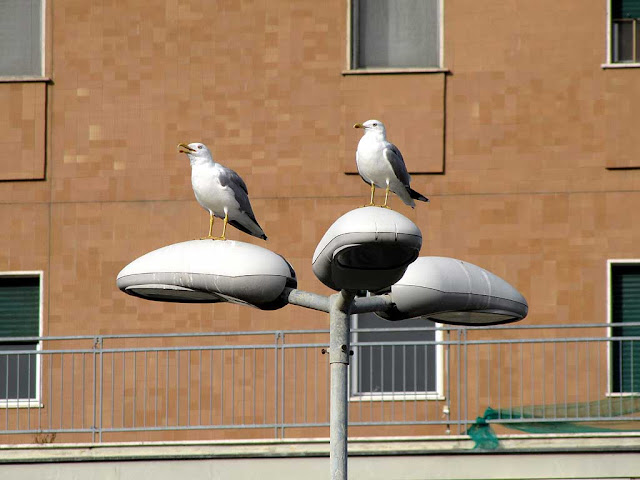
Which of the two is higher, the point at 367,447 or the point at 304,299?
the point at 304,299

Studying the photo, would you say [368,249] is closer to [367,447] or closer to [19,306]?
[367,447]

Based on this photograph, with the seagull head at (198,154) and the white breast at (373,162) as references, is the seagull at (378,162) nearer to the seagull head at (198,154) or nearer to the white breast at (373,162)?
the white breast at (373,162)

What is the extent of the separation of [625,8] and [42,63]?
6.11 meters

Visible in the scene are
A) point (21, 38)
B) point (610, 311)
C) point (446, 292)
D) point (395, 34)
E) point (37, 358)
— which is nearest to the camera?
point (446, 292)

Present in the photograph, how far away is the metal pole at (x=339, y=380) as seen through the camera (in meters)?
7.06

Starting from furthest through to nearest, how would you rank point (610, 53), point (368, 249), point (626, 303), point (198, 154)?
point (610, 53) < point (626, 303) < point (198, 154) < point (368, 249)

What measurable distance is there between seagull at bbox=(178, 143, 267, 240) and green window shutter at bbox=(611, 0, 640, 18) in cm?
637

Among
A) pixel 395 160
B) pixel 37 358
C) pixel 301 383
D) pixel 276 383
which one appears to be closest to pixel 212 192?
pixel 395 160

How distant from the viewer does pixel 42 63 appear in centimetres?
1639

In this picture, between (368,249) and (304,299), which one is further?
(304,299)

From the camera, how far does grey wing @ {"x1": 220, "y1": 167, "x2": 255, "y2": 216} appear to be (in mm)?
10898

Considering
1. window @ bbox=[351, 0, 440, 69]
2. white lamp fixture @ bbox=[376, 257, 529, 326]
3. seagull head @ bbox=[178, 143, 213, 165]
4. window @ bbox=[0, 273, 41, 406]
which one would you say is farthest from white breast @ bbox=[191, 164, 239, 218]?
window @ bbox=[0, 273, 41, 406]

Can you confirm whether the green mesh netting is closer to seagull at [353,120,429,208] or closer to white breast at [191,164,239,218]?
seagull at [353,120,429,208]

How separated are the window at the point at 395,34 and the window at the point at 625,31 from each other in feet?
5.94
